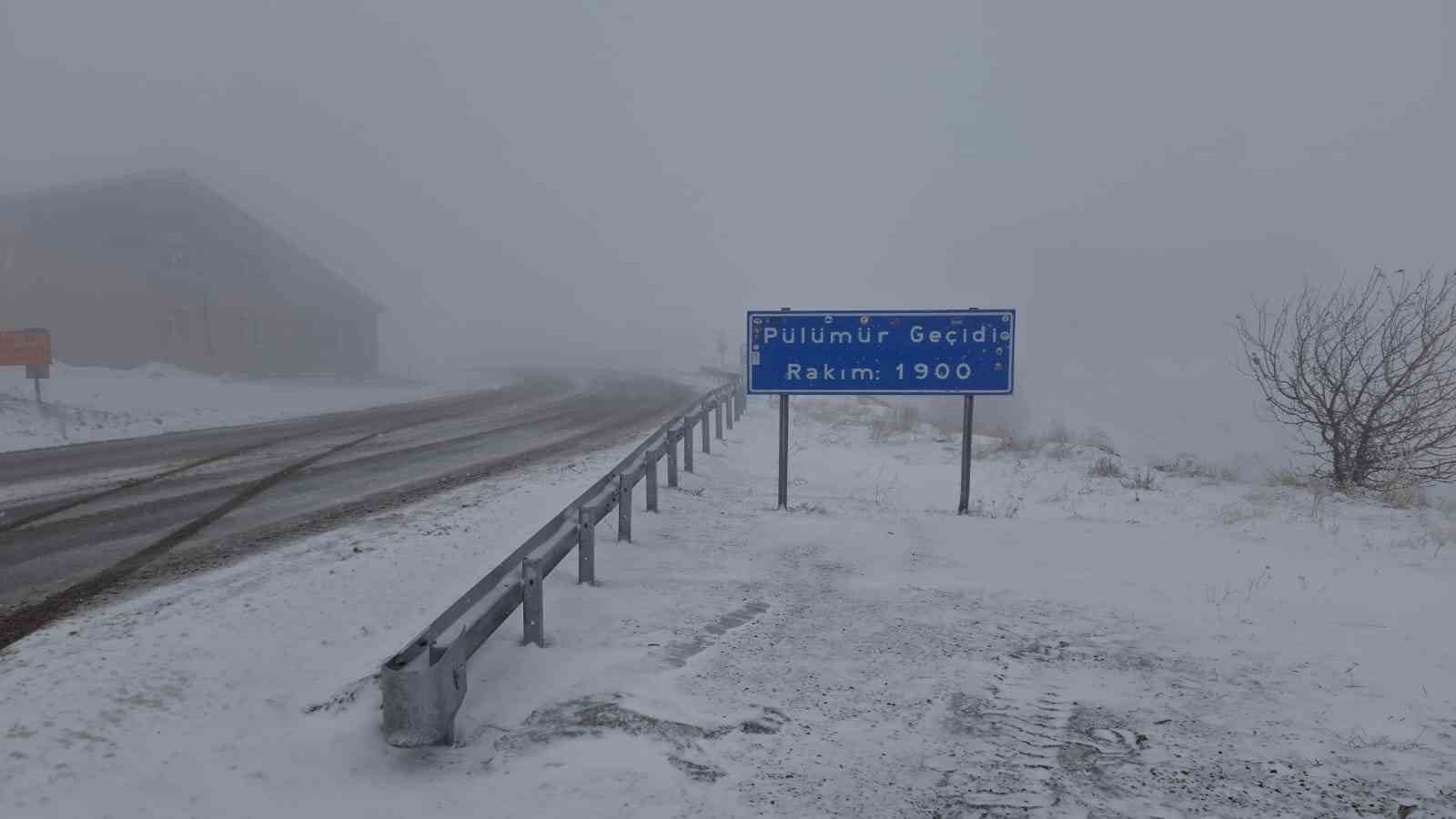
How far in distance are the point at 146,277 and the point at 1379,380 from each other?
124 feet

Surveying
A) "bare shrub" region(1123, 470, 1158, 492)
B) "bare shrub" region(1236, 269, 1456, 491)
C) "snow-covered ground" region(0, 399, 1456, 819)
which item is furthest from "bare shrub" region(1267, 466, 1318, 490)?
"snow-covered ground" region(0, 399, 1456, 819)

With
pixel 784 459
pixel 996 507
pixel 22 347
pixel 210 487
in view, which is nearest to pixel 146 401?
pixel 22 347

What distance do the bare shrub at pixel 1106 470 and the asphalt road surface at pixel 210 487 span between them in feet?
27.7

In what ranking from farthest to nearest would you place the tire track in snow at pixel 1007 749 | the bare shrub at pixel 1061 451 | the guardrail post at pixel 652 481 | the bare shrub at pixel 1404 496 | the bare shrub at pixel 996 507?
the bare shrub at pixel 1061 451 < the bare shrub at pixel 1404 496 < the bare shrub at pixel 996 507 < the guardrail post at pixel 652 481 < the tire track in snow at pixel 1007 749

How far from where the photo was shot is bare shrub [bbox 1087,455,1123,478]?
38.7 feet

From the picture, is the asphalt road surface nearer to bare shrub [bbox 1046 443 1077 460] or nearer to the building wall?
bare shrub [bbox 1046 443 1077 460]

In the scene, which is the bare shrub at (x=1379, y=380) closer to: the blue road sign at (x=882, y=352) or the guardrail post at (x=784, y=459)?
the blue road sign at (x=882, y=352)

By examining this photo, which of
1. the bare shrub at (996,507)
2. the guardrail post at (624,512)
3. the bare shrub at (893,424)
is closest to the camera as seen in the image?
the guardrail post at (624,512)

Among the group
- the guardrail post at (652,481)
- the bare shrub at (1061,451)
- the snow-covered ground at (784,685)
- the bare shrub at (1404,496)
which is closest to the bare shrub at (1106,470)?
the bare shrub at (1061,451)

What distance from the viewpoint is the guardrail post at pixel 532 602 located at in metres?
4.28

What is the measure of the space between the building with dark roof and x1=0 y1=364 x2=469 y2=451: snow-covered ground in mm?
2199

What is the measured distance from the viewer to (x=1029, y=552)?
7086 millimetres

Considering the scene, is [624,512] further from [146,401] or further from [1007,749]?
[146,401]

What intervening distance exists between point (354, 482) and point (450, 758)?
7.15m
